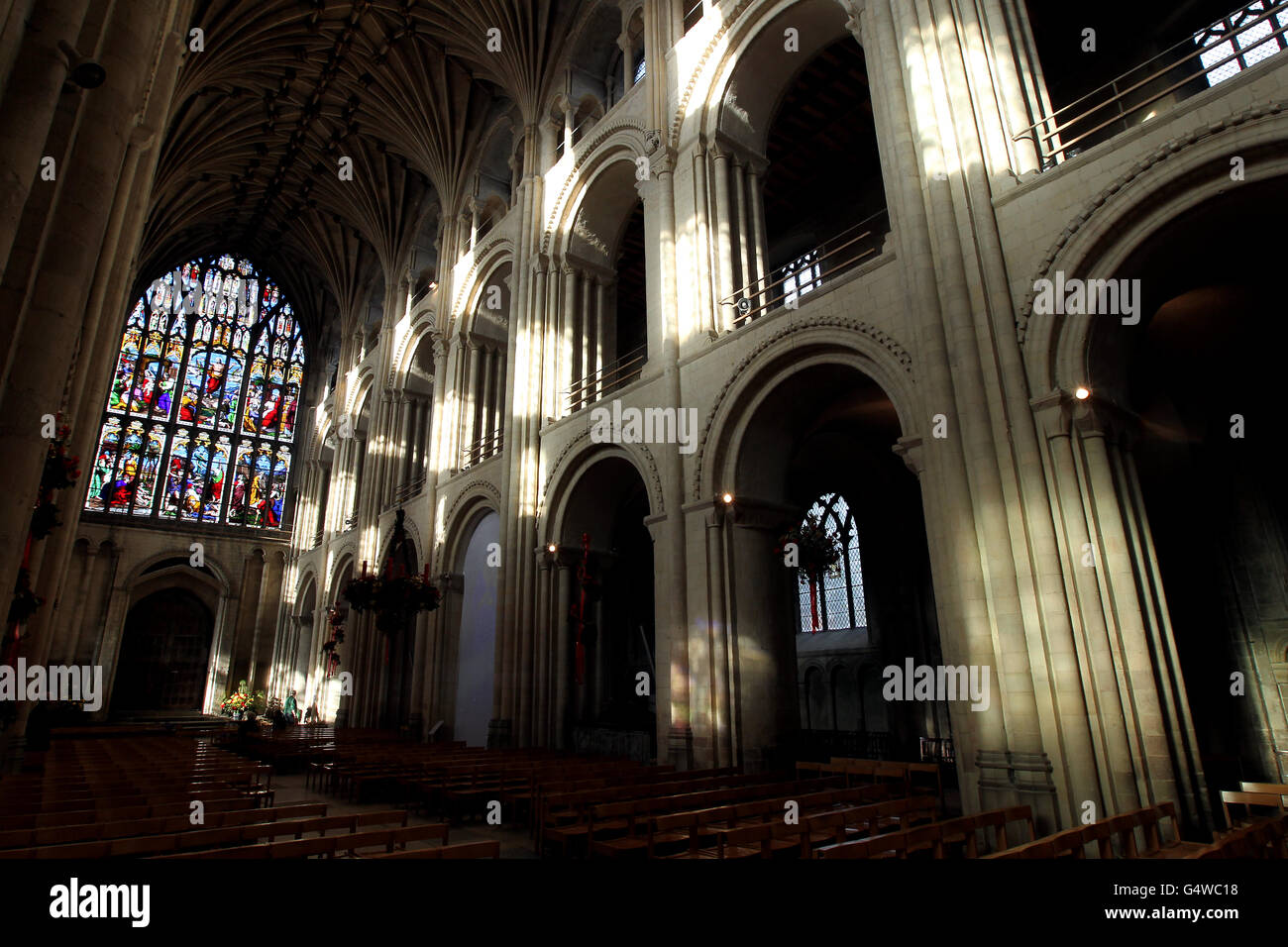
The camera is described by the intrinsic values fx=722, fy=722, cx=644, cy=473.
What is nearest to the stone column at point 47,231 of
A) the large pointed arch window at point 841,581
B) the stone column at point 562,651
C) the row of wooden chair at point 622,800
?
the row of wooden chair at point 622,800

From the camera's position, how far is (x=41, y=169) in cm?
471

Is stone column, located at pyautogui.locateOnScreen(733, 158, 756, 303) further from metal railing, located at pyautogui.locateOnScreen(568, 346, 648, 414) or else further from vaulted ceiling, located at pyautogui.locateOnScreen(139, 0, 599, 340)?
vaulted ceiling, located at pyautogui.locateOnScreen(139, 0, 599, 340)

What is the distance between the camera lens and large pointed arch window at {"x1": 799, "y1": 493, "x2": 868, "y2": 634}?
16156 mm

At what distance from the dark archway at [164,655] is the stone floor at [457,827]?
1912 cm

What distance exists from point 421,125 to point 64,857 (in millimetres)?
20674

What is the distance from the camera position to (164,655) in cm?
2678

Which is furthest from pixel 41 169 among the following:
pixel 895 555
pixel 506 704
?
pixel 895 555

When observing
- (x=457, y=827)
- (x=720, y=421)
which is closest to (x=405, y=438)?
(x=720, y=421)

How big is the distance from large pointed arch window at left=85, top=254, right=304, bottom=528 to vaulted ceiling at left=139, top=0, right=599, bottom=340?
213 centimetres

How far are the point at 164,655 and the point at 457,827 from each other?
24880 millimetres

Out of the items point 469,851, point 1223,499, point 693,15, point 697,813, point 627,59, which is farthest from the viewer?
point 627,59

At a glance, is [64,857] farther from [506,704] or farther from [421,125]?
[421,125]

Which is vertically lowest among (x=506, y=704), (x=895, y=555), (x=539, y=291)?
(x=506, y=704)

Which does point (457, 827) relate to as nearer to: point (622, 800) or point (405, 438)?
point (622, 800)
